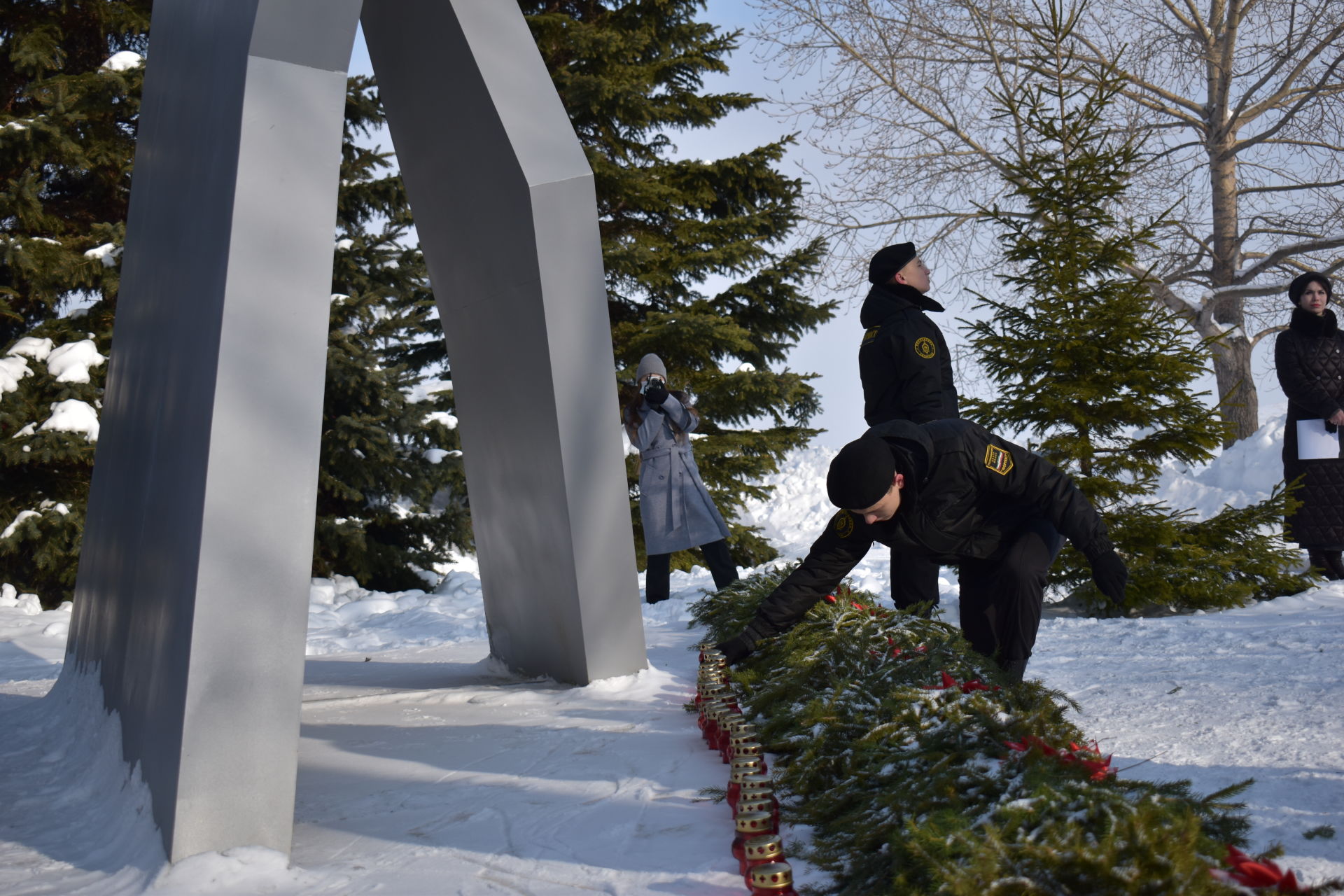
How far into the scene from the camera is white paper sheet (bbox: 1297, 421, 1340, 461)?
7059mm

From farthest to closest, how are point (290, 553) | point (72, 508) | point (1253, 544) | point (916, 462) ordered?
point (72, 508), point (1253, 544), point (916, 462), point (290, 553)

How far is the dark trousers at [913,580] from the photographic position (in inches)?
162

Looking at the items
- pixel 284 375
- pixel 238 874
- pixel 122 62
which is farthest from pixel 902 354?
pixel 122 62

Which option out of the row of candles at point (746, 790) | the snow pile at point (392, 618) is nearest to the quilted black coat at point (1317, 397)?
the row of candles at point (746, 790)

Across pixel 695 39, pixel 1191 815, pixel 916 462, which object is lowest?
pixel 1191 815

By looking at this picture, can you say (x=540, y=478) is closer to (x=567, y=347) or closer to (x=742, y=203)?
(x=567, y=347)

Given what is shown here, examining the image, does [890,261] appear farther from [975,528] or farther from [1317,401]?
[1317,401]

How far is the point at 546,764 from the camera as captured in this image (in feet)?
11.1

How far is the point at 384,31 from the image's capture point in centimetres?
462

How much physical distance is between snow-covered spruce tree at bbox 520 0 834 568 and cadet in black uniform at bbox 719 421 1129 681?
28.4ft

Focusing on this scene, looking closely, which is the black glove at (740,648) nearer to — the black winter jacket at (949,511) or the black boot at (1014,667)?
the black winter jacket at (949,511)

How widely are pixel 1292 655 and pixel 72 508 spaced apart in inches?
374

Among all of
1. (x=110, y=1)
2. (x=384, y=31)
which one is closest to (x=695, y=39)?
(x=110, y=1)

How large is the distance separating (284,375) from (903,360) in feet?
8.70
